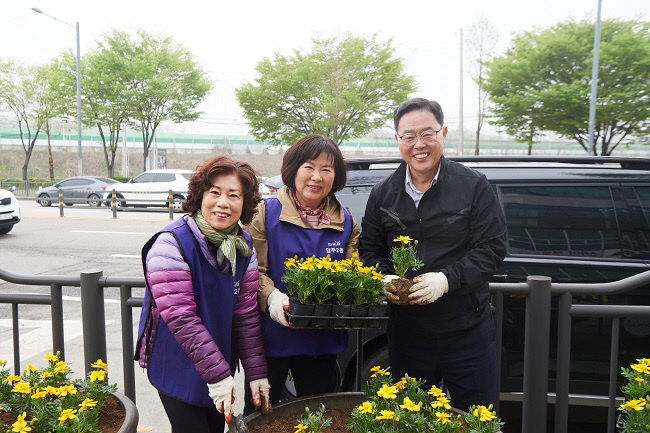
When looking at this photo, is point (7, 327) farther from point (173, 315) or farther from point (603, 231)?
point (603, 231)

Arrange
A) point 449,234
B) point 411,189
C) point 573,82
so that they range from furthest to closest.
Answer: point 573,82 → point 411,189 → point 449,234

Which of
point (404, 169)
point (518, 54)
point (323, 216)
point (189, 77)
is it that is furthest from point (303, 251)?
point (189, 77)

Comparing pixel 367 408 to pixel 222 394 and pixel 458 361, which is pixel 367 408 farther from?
pixel 458 361

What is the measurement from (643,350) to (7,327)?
234 inches

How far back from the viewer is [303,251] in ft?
6.91

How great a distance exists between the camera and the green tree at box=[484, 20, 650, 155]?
64.2ft

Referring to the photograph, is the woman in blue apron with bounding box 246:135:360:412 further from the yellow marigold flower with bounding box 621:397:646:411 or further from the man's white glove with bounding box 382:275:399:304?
the yellow marigold flower with bounding box 621:397:646:411

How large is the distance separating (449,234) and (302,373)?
0.90 metres

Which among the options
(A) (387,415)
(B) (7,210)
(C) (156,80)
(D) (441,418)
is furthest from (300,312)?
(C) (156,80)

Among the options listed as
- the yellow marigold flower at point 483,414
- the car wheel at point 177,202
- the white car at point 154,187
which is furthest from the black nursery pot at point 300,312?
the white car at point 154,187

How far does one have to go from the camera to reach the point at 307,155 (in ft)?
6.97

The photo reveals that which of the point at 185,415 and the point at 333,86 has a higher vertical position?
the point at 333,86

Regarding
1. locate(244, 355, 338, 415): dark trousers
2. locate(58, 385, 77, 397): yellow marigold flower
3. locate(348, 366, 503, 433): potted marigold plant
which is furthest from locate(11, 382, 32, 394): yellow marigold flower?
locate(348, 366, 503, 433): potted marigold plant

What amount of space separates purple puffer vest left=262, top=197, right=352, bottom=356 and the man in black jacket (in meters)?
0.18
